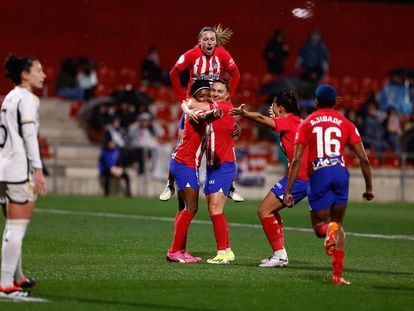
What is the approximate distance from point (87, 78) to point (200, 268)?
2016 cm

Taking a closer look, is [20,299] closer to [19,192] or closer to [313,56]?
[19,192]

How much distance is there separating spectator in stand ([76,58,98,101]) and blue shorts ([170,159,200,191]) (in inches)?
734

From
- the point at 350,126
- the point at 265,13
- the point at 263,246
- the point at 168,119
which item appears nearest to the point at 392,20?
the point at 265,13

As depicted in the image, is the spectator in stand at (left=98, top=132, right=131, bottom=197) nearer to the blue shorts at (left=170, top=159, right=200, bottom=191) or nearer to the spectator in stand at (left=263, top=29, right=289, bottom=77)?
the spectator in stand at (left=263, top=29, right=289, bottom=77)

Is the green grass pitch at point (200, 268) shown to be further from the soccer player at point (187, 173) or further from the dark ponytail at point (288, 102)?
the dark ponytail at point (288, 102)

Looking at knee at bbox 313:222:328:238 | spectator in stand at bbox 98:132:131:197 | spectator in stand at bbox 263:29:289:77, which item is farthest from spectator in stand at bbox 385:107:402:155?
knee at bbox 313:222:328:238

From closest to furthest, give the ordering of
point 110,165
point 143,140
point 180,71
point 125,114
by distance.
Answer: point 180,71 < point 110,165 < point 143,140 < point 125,114

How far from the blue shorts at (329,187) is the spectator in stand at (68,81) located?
22.1 metres

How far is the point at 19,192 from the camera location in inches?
368

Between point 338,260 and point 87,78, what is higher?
point 87,78

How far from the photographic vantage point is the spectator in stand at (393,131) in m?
30.1

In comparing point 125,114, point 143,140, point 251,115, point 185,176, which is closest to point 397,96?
point 143,140

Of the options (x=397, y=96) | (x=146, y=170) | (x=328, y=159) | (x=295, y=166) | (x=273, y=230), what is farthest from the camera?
(x=397, y=96)

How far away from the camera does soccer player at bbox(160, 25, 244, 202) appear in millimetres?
13266
